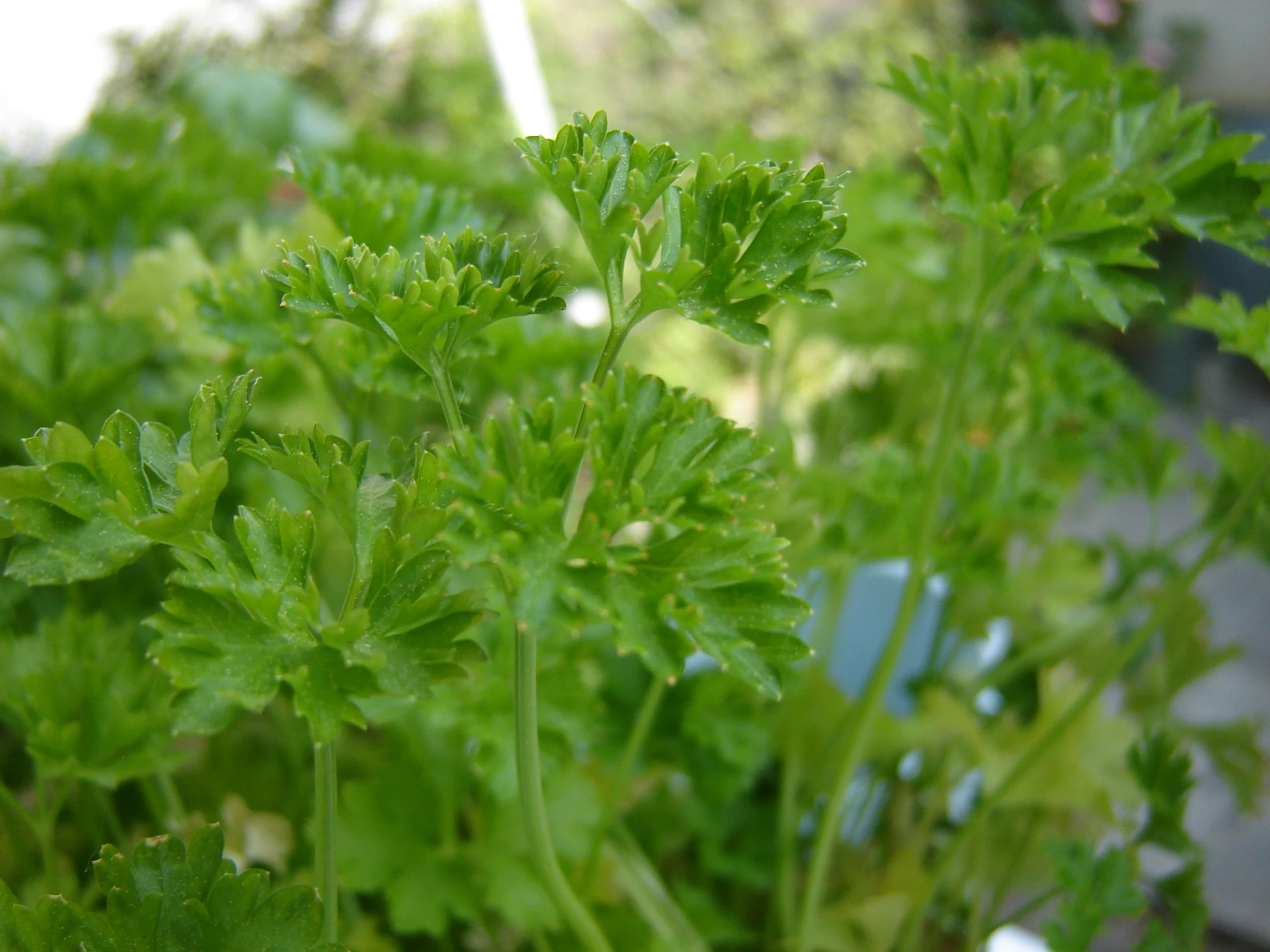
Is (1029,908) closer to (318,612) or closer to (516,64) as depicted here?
(318,612)

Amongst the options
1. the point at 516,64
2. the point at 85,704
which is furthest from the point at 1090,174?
the point at 516,64

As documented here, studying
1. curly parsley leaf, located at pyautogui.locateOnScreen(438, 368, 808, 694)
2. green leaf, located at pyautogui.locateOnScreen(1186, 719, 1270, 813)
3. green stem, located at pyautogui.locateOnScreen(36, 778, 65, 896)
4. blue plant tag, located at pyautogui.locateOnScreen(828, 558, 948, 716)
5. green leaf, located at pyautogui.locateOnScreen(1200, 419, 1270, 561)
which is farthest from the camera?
blue plant tag, located at pyautogui.locateOnScreen(828, 558, 948, 716)

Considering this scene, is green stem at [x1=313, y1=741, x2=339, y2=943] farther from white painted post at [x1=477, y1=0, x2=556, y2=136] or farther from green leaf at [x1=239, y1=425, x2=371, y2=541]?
white painted post at [x1=477, y1=0, x2=556, y2=136]

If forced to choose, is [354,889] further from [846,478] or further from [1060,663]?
[1060,663]

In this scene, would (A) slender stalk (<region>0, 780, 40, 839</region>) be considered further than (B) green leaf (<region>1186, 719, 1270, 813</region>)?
No

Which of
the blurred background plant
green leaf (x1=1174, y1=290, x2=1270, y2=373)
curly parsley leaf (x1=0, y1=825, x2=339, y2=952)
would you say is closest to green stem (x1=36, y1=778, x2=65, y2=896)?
the blurred background plant

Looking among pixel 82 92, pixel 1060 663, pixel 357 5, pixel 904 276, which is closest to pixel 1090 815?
pixel 1060 663

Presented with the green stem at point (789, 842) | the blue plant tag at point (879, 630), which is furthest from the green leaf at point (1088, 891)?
the blue plant tag at point (879, 630)

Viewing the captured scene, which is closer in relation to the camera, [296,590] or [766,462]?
[296,590]
